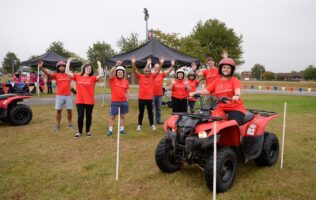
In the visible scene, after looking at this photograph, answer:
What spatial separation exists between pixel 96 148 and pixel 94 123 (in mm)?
3183

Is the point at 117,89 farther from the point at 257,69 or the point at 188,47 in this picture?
the point at 257,69

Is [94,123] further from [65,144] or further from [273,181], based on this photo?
[273,181]

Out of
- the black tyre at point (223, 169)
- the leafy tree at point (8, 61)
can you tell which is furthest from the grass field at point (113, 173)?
the leafy tree at point (8, 61)

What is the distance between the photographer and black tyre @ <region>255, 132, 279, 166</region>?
491cm

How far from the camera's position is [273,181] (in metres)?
4.38

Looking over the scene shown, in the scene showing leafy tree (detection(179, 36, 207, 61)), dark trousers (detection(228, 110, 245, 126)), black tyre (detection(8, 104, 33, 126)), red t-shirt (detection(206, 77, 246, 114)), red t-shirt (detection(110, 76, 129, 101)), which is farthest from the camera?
leafy tree (detection(179, 36, 207, 61))

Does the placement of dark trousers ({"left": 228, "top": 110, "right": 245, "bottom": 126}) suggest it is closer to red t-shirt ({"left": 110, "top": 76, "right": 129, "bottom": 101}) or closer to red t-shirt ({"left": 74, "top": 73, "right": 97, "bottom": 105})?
red t-shirt ({"left": 110, "top": 76, "right": 129, "bottom": 101})

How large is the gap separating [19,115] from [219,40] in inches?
1683

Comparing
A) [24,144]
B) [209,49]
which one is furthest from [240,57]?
[24,144]

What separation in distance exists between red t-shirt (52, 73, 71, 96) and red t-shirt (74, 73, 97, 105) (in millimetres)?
802

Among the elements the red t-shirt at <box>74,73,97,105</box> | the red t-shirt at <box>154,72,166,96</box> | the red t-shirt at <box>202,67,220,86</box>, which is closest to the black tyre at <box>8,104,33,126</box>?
the red t-shirt at <box>74,73,97,105</box>

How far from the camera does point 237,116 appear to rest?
433 cm

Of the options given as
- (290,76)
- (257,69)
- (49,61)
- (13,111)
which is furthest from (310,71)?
(13,111)

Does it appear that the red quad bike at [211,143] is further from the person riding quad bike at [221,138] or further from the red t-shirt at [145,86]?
the red t-shirt at [145,86]
